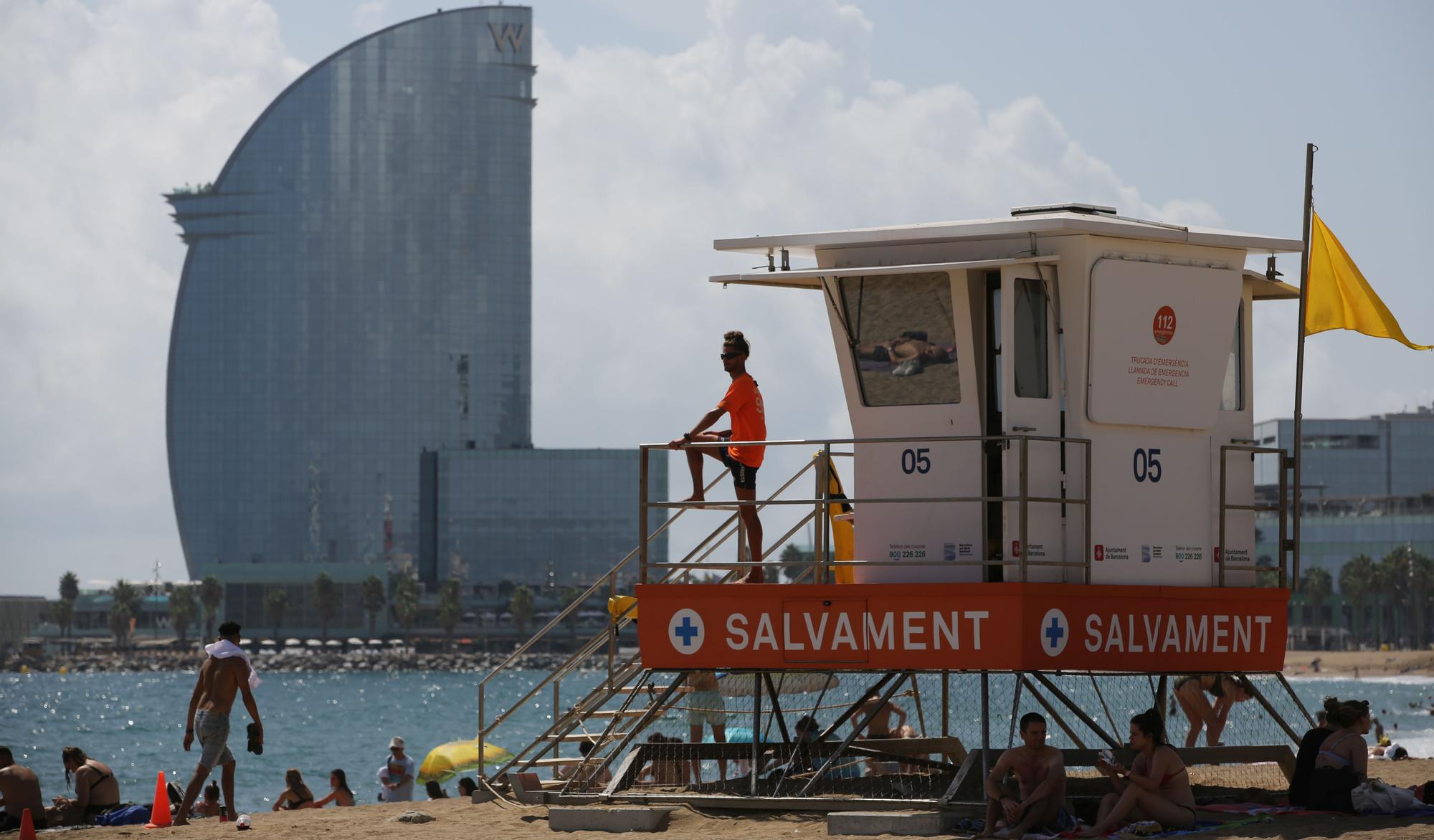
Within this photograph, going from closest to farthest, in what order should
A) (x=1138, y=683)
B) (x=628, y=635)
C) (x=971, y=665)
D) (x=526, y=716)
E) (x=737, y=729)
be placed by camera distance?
(x=971, y=665)
(x=1138, y=683)
(x=737, y=729)
(x=526, y=716)
(x=628, y=635)

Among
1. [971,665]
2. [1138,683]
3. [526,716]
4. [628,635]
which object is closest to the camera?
[971,665]

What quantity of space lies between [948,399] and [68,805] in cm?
1013

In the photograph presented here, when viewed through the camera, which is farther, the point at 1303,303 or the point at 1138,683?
the point at 1303,303

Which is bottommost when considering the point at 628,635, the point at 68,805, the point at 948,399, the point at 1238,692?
the point at 628,635

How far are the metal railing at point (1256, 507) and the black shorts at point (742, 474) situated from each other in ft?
14.3

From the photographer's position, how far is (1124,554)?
54.8 feet

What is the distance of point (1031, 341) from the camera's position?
53.9ft

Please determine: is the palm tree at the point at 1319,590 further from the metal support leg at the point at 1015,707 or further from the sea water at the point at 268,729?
the metal support leg at the point at 1015,707

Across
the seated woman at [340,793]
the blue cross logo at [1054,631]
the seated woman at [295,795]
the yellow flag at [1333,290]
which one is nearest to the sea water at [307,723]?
the blue cross logo at [1054,631]

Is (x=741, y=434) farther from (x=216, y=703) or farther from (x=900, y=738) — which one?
(x=216, y=703)

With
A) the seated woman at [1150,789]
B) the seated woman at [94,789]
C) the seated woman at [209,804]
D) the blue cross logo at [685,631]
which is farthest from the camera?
the seated woman at [209,804]

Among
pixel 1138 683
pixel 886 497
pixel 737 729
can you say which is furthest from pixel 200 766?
pixel 1138 683

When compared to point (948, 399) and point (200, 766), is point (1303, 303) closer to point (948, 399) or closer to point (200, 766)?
point (948, 399)

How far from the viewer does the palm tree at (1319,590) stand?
636 ft
